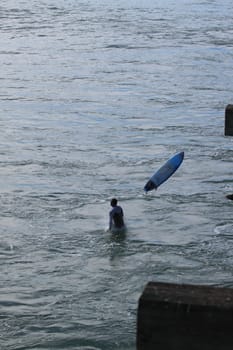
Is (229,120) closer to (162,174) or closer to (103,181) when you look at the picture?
(162,174)

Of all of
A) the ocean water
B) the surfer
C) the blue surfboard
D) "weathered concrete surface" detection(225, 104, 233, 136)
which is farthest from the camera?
the blue surfboard

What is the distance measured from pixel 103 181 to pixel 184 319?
1541cm

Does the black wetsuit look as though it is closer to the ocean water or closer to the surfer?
the surfer

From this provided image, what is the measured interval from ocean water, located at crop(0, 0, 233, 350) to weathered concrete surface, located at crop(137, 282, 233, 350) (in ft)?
23.4

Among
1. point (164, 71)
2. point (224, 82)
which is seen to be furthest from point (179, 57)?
point (224, 82)

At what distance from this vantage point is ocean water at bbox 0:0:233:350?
12.0 meters

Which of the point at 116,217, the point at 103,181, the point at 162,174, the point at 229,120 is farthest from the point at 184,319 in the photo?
the point at 103,181

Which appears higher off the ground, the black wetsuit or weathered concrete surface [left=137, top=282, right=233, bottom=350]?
weathered concrete surface [left=137, top=282, right=233, bottom=350]

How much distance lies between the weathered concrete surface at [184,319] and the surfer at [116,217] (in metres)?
11.2

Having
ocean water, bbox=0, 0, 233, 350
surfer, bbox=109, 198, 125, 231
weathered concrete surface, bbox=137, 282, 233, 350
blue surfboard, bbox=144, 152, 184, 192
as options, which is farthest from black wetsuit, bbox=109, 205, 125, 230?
weathered concrete surface, bbox=137, 282, 233, 350

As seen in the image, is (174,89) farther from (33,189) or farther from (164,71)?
(33,189)

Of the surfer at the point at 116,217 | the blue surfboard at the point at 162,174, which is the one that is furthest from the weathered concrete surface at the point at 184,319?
the blue surfboard at the point at 162,174

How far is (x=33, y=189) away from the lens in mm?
18156

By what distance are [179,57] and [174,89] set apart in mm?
7350
